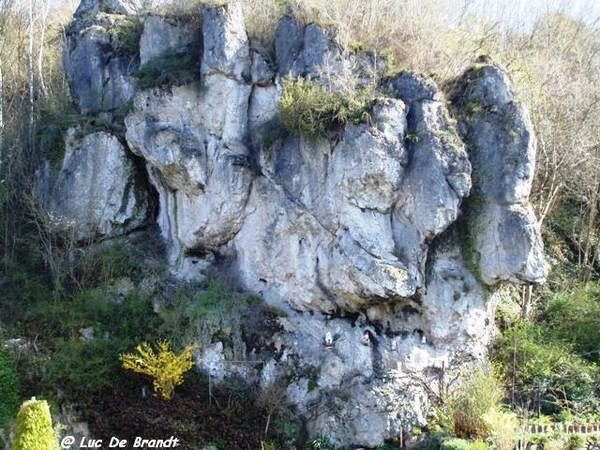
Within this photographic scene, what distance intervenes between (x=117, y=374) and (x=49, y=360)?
4.53 ft

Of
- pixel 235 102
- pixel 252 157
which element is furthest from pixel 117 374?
pixel 235 102

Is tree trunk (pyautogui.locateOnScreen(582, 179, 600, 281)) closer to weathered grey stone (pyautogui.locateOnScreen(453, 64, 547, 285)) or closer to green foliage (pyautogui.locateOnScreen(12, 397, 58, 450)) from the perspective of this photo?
weathered grey stone (pyautogui.locateOnScreen(453, 64, 547, 285))

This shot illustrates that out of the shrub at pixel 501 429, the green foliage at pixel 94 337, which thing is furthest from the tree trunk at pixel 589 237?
the green foliage at pixel 94 337

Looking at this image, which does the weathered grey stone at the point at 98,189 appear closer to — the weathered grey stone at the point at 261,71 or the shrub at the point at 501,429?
the weathered grey stone at the point at 261,71

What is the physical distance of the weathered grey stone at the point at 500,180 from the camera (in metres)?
12.7

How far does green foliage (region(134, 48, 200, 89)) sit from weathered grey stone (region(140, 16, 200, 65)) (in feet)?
1.27

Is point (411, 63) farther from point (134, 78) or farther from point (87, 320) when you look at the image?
point (87, 320)

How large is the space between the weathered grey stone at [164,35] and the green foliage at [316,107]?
4.03 metres

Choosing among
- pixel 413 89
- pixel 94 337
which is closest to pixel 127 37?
pixel 413 89

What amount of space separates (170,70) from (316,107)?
171 inches

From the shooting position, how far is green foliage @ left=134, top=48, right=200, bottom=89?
1512 cm

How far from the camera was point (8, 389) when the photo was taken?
12.0m

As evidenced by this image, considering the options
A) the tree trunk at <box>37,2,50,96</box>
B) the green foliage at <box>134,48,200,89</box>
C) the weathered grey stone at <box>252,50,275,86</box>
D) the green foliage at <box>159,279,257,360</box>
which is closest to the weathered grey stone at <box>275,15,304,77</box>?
the weathered grey stone at <box>252,50,275,86</box>

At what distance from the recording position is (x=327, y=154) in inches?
530
